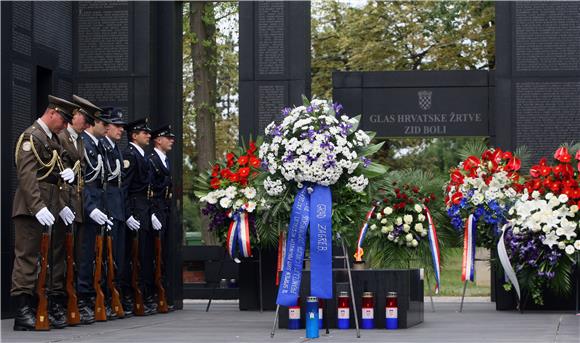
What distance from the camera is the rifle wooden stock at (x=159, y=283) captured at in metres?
14.6

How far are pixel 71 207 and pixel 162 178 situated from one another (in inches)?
112

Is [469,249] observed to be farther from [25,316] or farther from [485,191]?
[25,316]

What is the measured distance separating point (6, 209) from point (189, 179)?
17.9 m

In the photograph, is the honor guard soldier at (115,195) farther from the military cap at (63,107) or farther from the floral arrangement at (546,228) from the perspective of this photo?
the floral arrangement at (546,228)

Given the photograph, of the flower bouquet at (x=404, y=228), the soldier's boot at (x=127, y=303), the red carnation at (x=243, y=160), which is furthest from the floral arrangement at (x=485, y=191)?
the soldier's boot at (x=127, y=303)

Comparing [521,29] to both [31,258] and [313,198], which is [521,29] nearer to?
[313,198]

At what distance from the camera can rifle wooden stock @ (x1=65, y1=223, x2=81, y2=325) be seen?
38.7 feet

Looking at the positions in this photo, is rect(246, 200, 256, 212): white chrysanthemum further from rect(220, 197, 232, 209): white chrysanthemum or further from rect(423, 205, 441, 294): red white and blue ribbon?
rect(423, 205, 441, 294): red white and blue ribbon

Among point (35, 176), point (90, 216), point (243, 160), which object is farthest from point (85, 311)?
point (243, 160)

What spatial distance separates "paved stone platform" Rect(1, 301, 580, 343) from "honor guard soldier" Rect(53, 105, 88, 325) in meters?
0.38

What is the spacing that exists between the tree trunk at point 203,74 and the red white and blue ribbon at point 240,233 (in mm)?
11404

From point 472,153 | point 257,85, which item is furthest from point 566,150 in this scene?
point 257,85

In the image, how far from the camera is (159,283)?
48.2 feet

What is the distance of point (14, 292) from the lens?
36.7 ft
